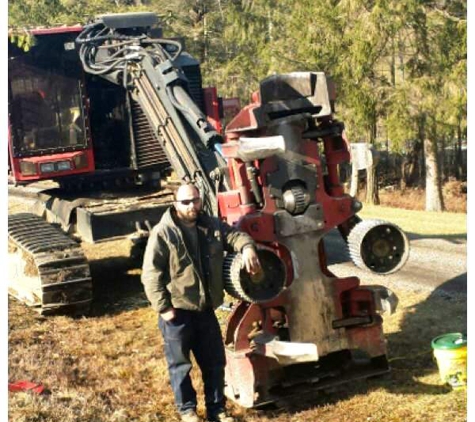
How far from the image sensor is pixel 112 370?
24.8 feet

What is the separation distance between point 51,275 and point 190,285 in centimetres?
391

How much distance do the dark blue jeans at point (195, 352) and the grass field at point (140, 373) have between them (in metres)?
0.42

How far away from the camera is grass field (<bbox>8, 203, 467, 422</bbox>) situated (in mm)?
6262

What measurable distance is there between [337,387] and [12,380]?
3.03 meters

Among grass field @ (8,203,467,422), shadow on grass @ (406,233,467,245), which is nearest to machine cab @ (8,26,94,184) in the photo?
grass field @ (8,203,467,422)

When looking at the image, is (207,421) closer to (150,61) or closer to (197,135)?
(197,135)

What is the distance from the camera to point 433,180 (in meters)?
25.4

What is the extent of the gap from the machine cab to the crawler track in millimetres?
1571

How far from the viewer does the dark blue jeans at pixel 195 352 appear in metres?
5.87

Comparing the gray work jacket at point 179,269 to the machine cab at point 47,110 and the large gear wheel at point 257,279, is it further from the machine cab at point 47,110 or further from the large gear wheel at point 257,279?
the machine cab at point 47,110

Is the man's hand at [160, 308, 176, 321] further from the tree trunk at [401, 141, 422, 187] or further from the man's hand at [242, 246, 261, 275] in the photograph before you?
the tree trunk at [401, 141, 422, 187]

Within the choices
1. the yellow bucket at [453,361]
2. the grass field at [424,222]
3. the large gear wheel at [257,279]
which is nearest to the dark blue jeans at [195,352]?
the large gear wheel at [257,279]

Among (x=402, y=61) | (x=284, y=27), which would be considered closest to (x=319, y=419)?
(x=402, y=61)

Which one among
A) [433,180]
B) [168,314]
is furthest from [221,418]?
[433,180]
